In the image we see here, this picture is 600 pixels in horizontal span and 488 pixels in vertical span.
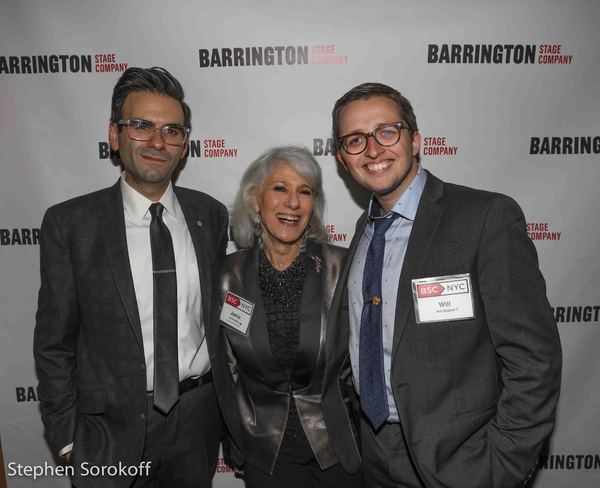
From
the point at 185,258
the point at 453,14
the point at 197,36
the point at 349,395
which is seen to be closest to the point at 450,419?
the point at 349,395

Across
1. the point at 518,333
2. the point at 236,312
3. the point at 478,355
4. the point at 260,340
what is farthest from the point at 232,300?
the point at 518,333

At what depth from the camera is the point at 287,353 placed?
84.1 inches

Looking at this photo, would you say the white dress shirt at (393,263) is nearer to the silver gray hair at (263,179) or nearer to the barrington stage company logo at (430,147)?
the silver gray hair at (263,179)

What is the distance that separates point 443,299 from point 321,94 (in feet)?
5.29

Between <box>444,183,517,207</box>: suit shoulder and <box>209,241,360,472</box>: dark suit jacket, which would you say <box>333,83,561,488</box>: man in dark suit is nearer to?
<box>444,183,517,207</box>: suit shoulder

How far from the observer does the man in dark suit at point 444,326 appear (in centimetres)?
155

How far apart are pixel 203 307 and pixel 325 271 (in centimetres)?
64

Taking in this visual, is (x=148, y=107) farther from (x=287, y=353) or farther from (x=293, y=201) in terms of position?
(x=287, y=353)

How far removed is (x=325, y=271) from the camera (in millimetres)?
2230

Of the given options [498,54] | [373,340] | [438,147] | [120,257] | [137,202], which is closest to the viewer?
[373,340]

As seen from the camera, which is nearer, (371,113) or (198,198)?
(371,113)

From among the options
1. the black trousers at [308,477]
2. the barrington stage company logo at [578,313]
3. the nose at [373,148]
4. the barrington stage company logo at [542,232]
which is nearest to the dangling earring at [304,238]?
the nose at [373,148]

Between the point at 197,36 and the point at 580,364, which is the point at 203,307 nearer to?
the point at 197,36

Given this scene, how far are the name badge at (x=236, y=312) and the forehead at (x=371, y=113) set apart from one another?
99 cm
